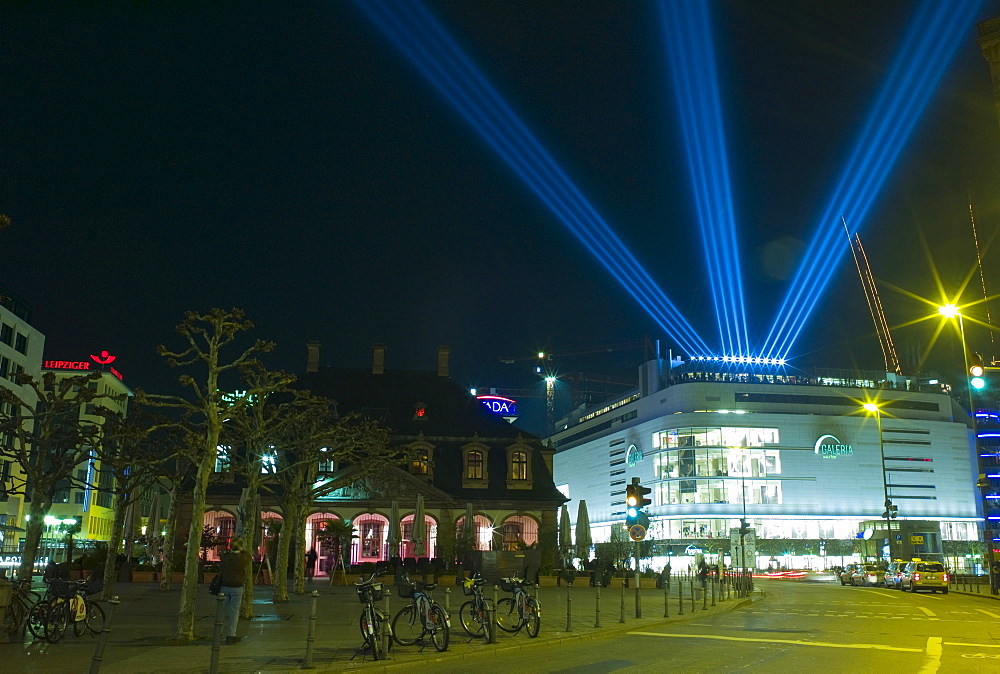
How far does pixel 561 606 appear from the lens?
2986cm

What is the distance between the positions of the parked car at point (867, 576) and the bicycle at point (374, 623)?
50733 millimetres

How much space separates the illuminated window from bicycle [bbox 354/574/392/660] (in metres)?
41.3

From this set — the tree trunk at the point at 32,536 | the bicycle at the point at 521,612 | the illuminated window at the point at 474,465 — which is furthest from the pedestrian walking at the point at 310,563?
the bicycle at the point at 521,612

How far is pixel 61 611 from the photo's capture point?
17.0 meters

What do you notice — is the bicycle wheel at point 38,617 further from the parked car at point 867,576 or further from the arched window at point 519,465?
the parked car at point 867,576

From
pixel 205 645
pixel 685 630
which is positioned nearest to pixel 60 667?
pixel 205 645

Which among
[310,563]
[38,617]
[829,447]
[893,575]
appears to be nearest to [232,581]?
[38,617]

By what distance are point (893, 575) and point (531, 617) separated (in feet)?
141

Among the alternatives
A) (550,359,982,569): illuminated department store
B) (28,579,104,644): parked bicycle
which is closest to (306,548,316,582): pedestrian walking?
(28,579,104,644): parked bicycle

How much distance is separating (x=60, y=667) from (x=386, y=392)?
49.8m

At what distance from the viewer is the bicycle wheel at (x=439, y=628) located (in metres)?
16.8

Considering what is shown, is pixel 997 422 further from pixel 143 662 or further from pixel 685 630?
pixel 143 662

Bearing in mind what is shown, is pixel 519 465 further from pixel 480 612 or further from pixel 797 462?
pixel 797 462

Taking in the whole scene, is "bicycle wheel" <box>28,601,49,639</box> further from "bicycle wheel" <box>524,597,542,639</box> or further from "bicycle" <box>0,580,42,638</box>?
"bicycle wheel" <box>524,597,542,639</box>
